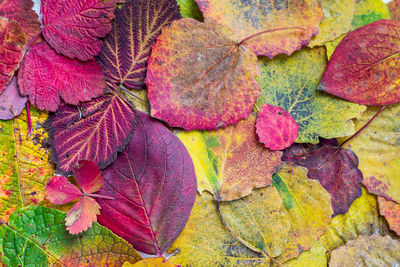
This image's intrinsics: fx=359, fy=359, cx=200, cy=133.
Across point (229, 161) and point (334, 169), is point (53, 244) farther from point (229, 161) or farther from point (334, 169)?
point (334, 169)

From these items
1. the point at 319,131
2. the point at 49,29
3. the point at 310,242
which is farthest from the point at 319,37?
the point at 49,29

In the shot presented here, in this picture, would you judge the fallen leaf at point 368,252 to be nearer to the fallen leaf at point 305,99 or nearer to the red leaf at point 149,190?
the fallen leaf at point 305,99

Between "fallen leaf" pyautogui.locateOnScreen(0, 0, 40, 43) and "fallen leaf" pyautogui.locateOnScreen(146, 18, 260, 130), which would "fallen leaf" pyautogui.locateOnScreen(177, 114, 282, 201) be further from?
"fallen leaf" pyautogui.locateOnScreen(0, 0, 40, 43)

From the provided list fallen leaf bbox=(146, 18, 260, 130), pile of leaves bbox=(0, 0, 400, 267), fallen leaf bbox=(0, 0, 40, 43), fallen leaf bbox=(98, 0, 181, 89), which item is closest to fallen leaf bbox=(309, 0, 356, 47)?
pile of leaves bbox=(0, 0, 400, 267)

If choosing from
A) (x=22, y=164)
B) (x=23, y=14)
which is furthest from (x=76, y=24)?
(x=22, y=164)

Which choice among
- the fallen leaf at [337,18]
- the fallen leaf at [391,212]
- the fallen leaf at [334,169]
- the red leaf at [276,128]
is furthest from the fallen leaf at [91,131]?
the fallen leaf at [391,212]
